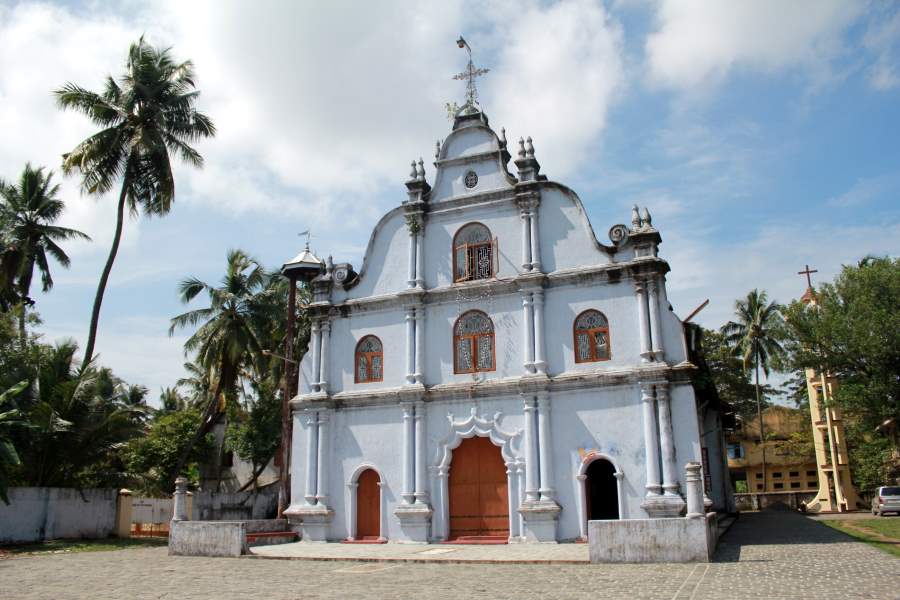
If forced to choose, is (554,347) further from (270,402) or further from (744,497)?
(744,497)

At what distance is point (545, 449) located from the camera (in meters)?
18.3

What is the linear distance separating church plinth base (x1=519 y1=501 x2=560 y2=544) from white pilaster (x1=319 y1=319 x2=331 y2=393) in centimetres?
708

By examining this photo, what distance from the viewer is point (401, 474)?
1992 centimetres

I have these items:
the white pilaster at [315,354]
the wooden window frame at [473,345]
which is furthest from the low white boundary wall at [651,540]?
the white pilaster at [315,354]

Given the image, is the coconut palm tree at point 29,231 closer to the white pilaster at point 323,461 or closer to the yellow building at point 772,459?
the white pilaster at point 323,461

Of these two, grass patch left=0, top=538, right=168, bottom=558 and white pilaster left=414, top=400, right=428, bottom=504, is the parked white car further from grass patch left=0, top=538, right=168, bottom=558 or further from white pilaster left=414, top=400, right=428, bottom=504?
grass patch left=0, top=538, right=168, bottom=558

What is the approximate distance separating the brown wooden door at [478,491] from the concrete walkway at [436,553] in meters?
0.98

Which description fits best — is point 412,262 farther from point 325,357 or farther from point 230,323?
point 230,323

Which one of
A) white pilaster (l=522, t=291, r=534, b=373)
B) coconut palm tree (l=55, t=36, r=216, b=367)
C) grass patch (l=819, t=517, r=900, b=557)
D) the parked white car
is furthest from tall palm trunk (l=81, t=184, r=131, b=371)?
the parked white car

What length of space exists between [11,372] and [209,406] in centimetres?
788

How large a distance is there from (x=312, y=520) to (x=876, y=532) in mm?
15618

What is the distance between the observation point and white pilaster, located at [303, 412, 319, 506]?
816 inches

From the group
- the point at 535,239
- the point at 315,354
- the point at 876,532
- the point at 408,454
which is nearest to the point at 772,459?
the point at 876,532

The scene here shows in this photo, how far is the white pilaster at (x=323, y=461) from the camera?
20547mm
